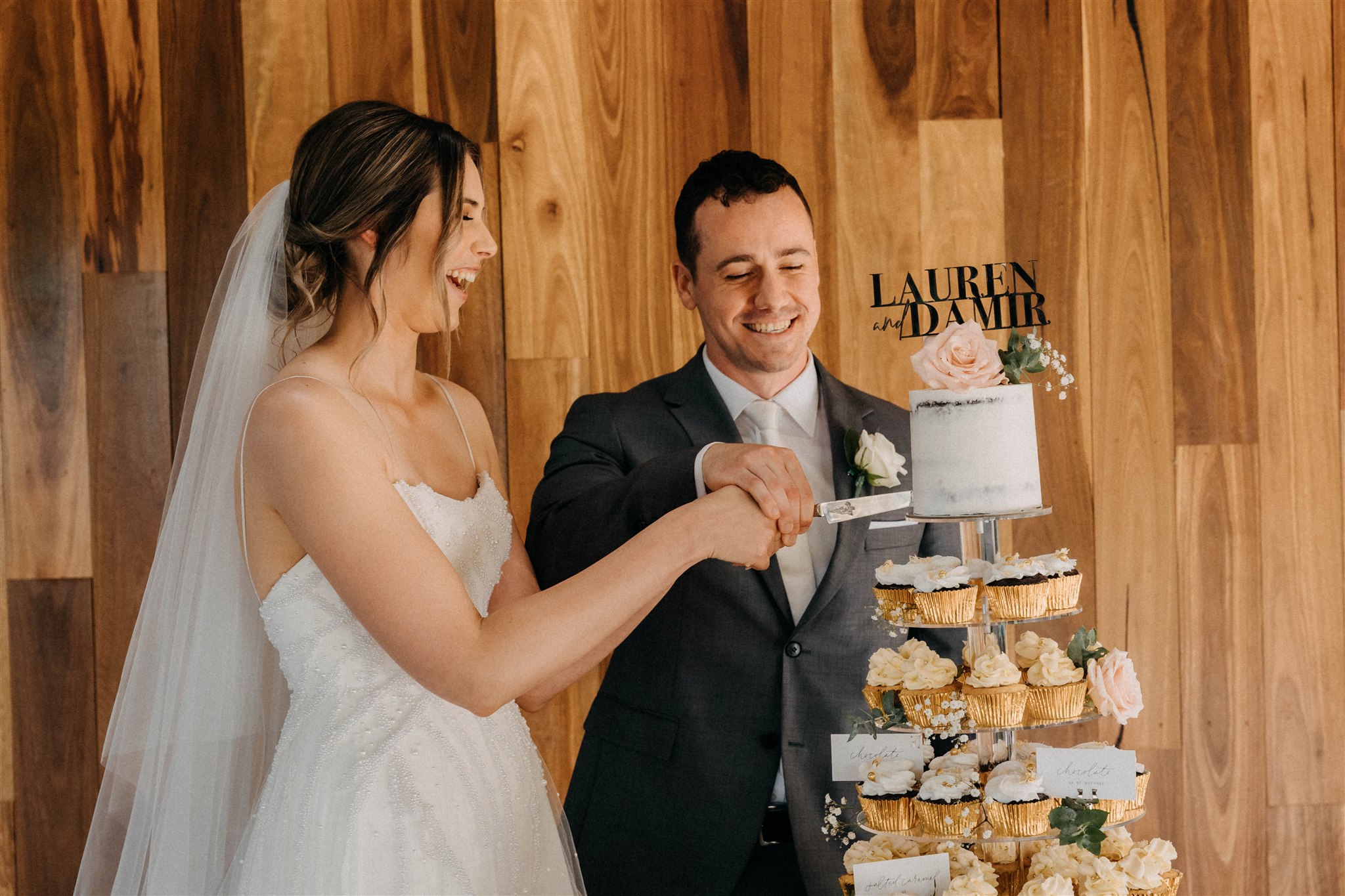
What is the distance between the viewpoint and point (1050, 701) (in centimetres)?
136

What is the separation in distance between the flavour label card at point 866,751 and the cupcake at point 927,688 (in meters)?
0.12

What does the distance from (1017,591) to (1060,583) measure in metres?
0.07

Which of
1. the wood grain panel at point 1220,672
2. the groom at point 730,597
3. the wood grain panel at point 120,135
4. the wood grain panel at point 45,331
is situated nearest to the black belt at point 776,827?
the groom at point 730,597

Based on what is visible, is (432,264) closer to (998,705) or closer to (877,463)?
(877,463)

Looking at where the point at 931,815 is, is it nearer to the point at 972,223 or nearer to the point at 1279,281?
the point at 972,223

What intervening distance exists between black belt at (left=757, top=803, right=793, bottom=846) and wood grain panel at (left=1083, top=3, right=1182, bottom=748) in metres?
1.08

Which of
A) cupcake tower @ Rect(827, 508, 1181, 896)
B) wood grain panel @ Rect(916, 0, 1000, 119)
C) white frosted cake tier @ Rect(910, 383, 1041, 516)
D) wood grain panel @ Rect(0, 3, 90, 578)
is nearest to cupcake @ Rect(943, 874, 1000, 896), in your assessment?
cupcake tower @ Rect(827, 508, 1181, 896)

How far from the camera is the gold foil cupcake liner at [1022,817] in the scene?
4.36 feet

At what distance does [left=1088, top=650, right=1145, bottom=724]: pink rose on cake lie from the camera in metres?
1.36

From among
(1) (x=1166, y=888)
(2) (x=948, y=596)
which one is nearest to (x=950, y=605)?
(2) (x=948, y=596)

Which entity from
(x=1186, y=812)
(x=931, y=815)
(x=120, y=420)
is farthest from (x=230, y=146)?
(x=1186, y=812)

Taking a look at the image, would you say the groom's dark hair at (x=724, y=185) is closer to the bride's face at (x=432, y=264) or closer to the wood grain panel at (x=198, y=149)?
the bride's face at (x=432, y=264)

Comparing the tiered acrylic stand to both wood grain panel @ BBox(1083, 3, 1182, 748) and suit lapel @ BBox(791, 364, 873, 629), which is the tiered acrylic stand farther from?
wood grain panel @ BBox(1083, 3, 1182, 748)

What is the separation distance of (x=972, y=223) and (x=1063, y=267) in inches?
9.5
